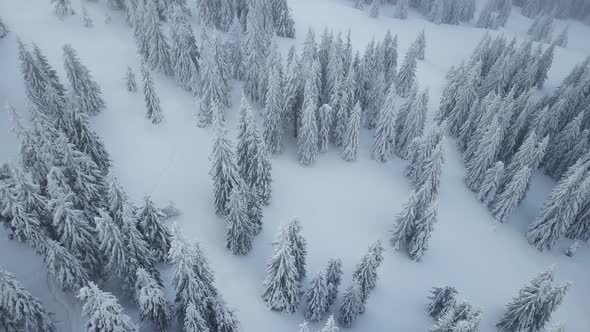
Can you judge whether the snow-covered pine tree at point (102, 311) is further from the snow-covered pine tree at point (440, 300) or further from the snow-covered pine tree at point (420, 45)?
the snow-covered pine tree at point (420, 45)

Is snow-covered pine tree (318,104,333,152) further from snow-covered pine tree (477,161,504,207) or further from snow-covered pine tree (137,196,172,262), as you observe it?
snow-covered pine tree (137,196,172,262)

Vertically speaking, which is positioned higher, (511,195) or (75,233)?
(75,233)

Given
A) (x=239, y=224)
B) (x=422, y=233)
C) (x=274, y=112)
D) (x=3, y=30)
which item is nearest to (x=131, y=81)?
(x=3, y=30)

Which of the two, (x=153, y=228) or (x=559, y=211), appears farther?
(x=559, y=211)

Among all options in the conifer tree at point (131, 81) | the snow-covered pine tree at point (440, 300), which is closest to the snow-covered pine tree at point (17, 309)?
the snow-covered pine tree at point (440, 300)

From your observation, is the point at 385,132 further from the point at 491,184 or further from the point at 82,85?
the point at 82,85
